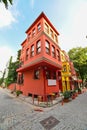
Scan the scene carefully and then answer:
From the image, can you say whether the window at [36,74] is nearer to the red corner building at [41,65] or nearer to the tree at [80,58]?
the red corner building at [41,65]

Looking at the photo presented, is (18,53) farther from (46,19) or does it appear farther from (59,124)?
(59,124)

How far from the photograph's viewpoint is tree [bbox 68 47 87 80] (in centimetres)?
3488

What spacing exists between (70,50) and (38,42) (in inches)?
1092

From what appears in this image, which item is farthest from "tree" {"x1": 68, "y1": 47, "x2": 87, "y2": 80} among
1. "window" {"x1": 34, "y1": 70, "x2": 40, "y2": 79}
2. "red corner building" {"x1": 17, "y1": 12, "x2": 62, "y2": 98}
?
"window" {"x1": 34, "y1": 70, "x2": 40, "y2": 79}

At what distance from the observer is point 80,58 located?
3512cm

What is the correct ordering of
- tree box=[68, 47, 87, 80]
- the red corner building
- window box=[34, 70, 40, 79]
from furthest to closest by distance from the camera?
tree box=[68, 47, 87, 80], window box=[34, 70, 40, 79], the red corner building

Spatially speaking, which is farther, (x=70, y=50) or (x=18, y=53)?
(x=70, y=50)

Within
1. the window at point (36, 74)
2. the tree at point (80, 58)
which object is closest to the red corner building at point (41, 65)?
the window at point (36, 74)

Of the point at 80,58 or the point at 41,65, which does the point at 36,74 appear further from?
the point at 80,58

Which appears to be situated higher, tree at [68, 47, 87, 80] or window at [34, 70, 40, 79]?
tree at [68, 47, 87, 80]

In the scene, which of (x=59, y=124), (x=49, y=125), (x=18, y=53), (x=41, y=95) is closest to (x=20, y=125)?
(x=49, y=125)

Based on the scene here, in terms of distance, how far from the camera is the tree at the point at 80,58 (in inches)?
1373

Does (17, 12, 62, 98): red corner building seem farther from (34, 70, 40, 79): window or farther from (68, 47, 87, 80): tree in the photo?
(68, 47, 87, 80): tree

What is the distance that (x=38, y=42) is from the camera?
13.9 metres
